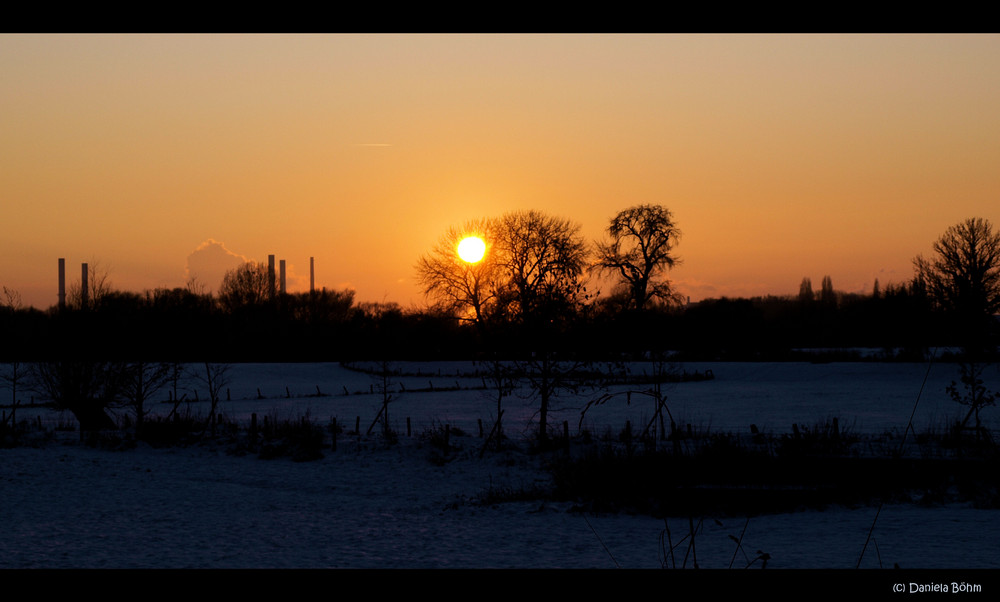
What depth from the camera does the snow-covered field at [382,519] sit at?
11.1 m

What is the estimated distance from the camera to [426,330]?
265 feet

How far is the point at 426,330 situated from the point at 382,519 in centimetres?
6524

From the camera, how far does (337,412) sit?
4050cm

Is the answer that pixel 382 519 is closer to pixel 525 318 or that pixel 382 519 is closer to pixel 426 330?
pixel 525 318

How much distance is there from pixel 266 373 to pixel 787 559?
69613 mm

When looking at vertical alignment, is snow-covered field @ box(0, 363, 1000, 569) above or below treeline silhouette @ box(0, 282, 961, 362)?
below

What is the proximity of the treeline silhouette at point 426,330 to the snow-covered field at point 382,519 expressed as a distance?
13.0ft

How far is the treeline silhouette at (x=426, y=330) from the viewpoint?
31.5 m

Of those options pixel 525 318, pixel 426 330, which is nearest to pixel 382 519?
pixel 525 318

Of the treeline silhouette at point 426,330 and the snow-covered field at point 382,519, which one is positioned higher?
the treeline silhouette at point 426,330

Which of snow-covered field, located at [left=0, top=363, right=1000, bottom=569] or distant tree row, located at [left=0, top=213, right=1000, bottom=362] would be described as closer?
snow-covered field, located at [left=0, top=363, right=1000, bottom=569]

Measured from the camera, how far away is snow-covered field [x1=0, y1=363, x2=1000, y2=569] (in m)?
11.1

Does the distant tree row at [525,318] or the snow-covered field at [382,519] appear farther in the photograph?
the distant tree row at [525,318]

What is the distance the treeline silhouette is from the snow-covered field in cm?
395
